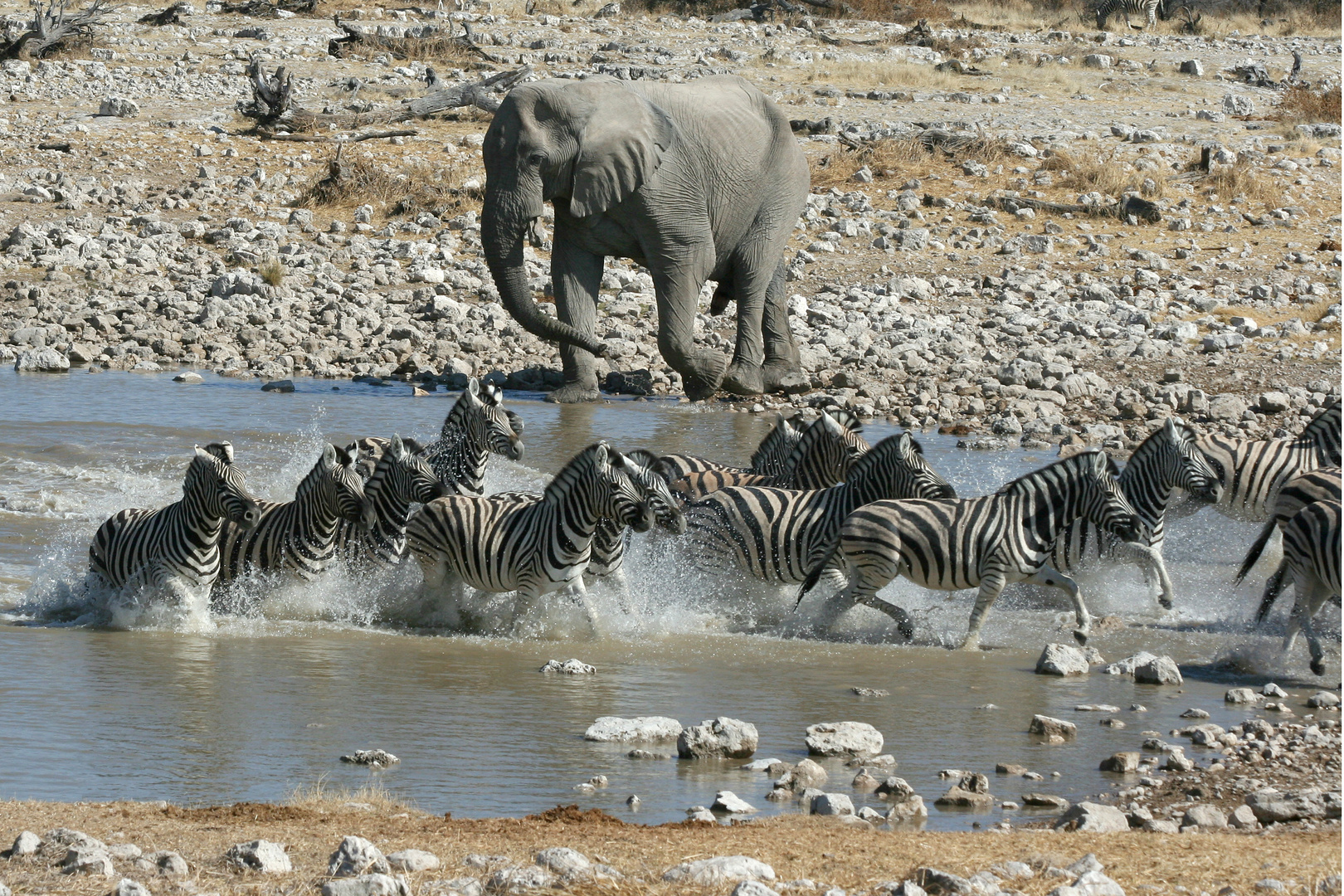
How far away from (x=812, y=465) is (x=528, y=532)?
2.75 m

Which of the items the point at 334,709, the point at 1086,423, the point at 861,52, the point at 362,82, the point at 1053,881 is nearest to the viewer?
the point at 1053,881

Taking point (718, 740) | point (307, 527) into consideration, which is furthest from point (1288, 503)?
point (307, 527)

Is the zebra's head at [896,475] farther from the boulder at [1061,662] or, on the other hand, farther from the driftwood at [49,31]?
the driftwood at [49,31]

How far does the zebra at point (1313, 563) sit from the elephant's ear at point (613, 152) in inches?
310

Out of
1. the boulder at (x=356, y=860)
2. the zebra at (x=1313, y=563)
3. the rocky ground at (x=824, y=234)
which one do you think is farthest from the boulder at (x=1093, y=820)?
the rocky ground at (x=824, y=234)

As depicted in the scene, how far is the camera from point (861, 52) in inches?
1383

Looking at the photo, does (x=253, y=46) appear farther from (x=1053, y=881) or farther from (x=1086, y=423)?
(x=1053, y=881)

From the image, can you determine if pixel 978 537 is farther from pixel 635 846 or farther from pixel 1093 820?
pixel 635 846

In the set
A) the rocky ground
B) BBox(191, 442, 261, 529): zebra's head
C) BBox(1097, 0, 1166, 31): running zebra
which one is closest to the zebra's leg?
BBox(191, 442, 261, 529): zebra's head

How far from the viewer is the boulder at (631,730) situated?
7.50 m

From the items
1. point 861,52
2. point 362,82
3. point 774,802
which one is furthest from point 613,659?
point 861,52

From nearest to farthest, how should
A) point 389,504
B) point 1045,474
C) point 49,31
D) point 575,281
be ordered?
1. point 1045,474
2. point 389,504
3. point 575,281
4. point 49,31

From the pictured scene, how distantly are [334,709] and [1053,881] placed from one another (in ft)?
12.0

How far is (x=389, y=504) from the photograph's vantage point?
1031 cm
